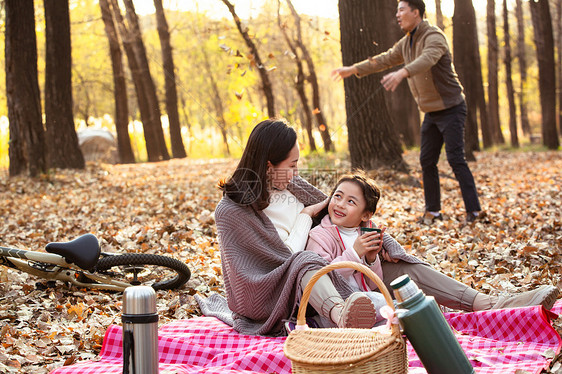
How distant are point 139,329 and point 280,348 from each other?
93 cm

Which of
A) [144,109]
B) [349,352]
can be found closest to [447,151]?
[349,352]

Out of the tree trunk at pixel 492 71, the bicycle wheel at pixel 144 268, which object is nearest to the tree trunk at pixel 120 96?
the tree trunk at pixel 492 71

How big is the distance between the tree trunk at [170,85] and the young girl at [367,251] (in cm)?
1572

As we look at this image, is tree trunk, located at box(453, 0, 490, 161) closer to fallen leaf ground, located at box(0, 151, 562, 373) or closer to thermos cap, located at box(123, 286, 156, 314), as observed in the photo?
fallen leaf ground, located at box(0, 151, 562, 373)

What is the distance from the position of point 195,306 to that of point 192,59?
30.1m

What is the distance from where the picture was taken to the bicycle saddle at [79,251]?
415cm

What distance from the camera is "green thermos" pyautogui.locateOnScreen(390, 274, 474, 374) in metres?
2.34

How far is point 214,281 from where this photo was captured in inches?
192

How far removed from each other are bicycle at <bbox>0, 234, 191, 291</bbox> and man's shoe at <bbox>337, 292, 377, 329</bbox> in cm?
186

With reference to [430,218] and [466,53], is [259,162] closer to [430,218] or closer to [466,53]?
[430,218]

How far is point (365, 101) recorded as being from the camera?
9055 mm

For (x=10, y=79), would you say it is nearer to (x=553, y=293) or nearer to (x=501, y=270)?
(x=501, y=270)

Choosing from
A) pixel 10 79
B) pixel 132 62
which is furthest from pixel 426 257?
pixel 132 62

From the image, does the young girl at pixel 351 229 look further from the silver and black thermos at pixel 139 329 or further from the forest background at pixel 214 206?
the silver and black thermos at pixel 139 329
